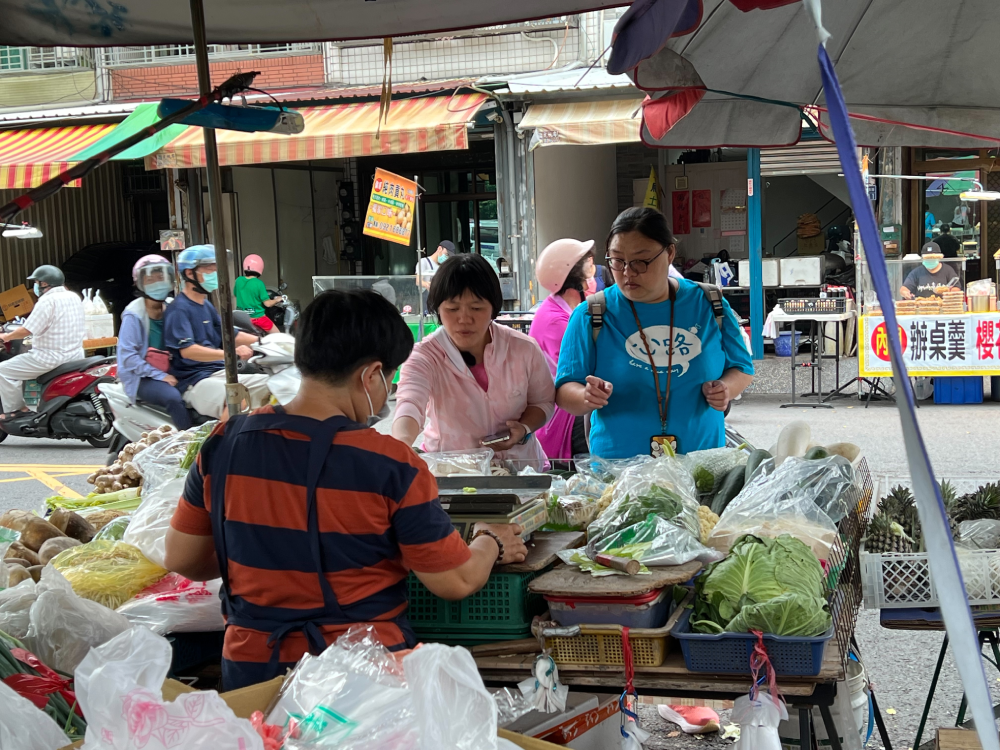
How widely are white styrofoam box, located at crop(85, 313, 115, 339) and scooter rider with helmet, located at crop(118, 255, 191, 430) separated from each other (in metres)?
5.36

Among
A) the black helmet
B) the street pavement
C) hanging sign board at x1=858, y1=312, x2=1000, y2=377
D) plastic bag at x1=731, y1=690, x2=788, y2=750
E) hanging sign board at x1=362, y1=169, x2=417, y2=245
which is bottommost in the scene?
the street pavement

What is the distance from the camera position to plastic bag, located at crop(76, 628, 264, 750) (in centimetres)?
133

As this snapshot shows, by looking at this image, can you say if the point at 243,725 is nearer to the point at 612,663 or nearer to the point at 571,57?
the point at 612,663

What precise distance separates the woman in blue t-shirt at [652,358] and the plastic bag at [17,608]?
2.02 m

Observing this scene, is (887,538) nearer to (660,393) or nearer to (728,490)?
(728,490)

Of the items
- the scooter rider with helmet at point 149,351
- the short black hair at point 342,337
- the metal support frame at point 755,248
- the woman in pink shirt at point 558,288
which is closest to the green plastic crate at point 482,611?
the short black hair at point 342,337

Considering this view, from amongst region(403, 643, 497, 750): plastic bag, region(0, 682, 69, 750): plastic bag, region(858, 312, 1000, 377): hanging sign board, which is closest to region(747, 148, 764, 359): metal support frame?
region(858, 312, 1000, 377): hanging sign board

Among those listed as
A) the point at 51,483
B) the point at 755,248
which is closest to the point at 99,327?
the point at 51,483

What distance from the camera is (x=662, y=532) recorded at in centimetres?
254

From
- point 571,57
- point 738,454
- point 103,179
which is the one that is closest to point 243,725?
point 738,454

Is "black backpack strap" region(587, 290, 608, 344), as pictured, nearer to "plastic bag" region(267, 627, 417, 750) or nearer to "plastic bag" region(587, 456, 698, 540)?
"plastic bag" region(587, 456, 698, 540)

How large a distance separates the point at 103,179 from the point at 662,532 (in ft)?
61.6

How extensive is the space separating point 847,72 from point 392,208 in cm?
747

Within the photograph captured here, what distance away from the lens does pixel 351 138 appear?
39.9ft
